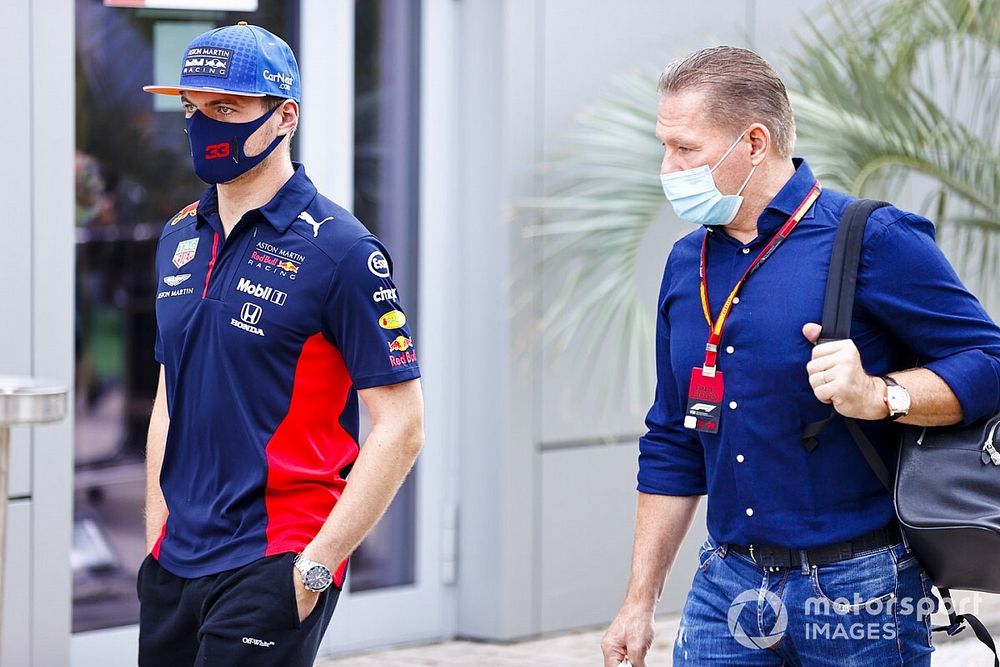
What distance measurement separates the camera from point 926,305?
2621mm

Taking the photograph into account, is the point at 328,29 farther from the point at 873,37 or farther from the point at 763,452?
the point at 763,452

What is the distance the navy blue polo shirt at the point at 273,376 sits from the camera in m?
2.80

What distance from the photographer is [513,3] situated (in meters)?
6.02

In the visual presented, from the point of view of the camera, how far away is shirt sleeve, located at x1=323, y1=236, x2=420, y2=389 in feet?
9.21

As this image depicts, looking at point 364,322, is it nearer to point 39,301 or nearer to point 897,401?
point 897,401

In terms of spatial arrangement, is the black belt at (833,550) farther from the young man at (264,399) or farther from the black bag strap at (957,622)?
the young man at (264,399)

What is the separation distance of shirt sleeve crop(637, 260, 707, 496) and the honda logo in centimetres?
84

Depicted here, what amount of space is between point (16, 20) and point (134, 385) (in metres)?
1.40

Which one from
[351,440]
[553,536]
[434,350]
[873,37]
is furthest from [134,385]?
[873,37]

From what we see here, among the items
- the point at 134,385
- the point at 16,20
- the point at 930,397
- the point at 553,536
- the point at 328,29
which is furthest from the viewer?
the point at 553,536

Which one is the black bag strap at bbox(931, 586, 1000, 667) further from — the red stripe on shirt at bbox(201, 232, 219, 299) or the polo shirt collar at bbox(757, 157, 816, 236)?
the red stripe on shirt at bbox(201, 232, 219, 299)

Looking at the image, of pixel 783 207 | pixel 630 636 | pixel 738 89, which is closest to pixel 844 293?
pixel 783 207

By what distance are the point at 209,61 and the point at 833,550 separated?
5.04 ft

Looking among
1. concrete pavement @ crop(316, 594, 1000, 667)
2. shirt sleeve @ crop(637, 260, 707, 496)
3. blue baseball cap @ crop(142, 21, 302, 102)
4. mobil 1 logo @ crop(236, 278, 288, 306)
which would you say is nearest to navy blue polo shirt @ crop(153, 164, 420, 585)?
mobil 1 logo @ crop(236, 278, 288, 306)
